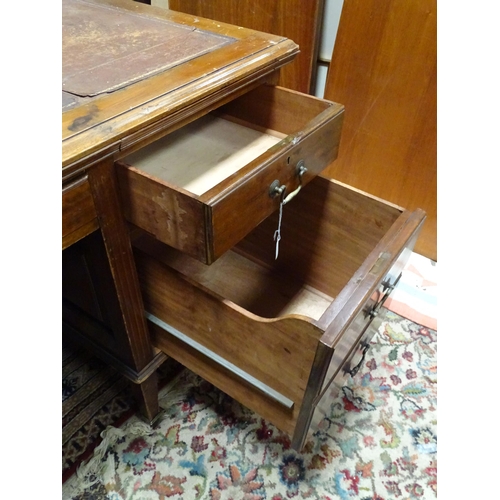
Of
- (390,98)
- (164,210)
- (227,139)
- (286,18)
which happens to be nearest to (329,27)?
(286,18)

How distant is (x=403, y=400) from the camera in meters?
1.00

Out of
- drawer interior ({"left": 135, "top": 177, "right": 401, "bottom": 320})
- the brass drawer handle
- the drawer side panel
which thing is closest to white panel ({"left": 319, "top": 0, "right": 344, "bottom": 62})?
drawer interior ({"left": 135, "top": 177, "right": 401, "bottom": 320})

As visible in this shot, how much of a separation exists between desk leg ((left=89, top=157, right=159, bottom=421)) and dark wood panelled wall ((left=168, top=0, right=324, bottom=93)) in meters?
0.84

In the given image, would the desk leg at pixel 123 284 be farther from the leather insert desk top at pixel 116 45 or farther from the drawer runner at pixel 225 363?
the leather insert desk top at pixel 116 45

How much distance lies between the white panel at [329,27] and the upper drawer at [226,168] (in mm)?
547

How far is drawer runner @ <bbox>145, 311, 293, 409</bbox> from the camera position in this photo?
655 millimetres

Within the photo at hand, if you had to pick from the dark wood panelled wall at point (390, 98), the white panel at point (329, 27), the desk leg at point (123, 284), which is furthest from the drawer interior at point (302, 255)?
the white panel at point (329, 27)

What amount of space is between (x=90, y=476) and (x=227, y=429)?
0.94 feet

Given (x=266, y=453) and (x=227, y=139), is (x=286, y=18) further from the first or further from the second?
(x=266, y=453)

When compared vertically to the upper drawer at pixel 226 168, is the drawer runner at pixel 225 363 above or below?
below

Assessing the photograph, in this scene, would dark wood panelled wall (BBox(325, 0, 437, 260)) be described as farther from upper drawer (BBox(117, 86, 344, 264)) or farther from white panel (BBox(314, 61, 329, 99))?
upper drawer (BBox(117, 86, 344, 264))

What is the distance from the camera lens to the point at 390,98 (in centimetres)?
114

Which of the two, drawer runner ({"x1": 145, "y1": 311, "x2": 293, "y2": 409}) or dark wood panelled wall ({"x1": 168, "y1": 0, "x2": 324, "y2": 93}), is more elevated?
dark wood panelled wall ({"x1": 168, "y1": 0, "x2": 324, "y2": 93})

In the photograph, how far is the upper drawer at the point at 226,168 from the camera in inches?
20.3
